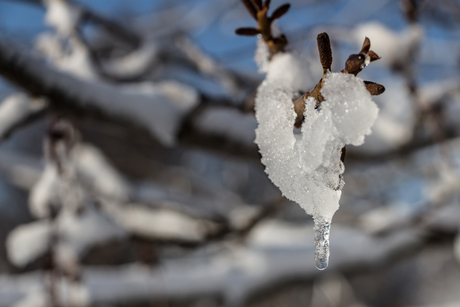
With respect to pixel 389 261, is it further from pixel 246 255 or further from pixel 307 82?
pixel 307 82

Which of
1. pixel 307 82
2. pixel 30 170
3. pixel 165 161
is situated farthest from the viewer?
pixel 165 161

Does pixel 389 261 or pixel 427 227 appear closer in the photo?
pixel 427 227

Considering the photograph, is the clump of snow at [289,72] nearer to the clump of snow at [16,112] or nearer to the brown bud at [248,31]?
the brown bud at [248,31]

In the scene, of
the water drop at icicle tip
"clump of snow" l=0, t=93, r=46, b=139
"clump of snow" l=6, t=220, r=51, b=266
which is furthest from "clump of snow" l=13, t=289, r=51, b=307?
the water drop at icicle tip

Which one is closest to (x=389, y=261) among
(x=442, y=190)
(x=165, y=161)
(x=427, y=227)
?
(x=427, y=227)

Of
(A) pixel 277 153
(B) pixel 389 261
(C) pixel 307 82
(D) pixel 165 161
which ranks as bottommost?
(A) pixel 277 153
